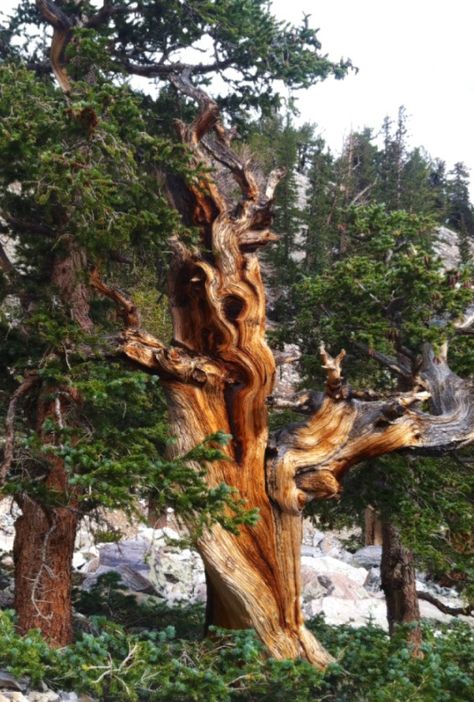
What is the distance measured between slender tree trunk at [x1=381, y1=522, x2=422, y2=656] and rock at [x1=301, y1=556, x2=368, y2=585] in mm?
7627

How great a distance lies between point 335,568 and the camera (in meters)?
17.8

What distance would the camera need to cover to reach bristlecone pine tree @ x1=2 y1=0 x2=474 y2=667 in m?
6.86

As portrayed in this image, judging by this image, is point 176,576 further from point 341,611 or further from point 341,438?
point 341,438

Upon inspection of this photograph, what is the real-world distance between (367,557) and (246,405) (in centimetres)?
1501

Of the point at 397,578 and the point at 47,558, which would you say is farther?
the point at 397,578

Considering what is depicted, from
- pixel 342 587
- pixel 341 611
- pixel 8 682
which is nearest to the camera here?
pixel 8 682

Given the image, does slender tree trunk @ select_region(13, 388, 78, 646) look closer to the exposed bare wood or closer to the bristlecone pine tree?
the bristlecone pine tree

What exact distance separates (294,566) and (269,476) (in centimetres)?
97

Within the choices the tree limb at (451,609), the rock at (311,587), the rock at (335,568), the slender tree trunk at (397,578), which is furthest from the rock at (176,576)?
the tree limb at (451,609)

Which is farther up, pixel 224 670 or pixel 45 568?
pixel 45 568

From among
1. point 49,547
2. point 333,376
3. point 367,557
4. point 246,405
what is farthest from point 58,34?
point 367,557

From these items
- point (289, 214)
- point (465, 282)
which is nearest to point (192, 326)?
point (465, 282)

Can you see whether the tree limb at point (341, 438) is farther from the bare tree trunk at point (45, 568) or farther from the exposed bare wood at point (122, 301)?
the bare tree trunk at point (45, 568)

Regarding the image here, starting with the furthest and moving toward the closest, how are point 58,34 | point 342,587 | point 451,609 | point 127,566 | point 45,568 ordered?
point 342,587 → point 127,566 → point 451,609 → point 58,34 → point 45,568
